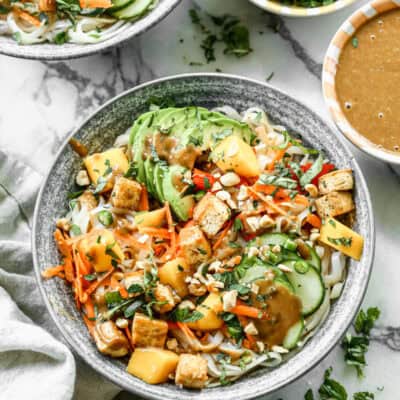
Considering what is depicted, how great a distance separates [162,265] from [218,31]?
1.63m

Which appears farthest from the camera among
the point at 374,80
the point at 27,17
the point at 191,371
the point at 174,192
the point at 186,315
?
the point at 27,17

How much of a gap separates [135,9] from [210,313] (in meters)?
1.89

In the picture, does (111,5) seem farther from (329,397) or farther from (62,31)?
(329,397)

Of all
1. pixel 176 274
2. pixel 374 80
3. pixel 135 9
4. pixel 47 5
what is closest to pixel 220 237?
pixel 176 274

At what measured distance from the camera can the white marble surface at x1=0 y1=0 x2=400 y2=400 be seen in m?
4.40

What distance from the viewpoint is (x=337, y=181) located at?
371cm

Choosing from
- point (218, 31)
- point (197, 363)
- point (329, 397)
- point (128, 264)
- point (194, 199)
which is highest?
point (218, 31)

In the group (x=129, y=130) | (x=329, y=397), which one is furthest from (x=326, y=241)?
(x=129, y=130)

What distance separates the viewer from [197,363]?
3.58m

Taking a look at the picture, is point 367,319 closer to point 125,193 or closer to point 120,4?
point 125,193

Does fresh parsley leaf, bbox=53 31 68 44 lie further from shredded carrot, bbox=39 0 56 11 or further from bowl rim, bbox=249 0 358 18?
bowl rim, bbox=249 0 358 18

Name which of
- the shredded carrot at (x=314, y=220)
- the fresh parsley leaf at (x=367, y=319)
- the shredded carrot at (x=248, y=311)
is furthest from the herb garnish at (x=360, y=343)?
the shredded carrot at (x=248, y=311)

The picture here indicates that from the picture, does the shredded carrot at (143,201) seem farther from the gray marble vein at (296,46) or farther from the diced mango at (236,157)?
the gray marble vein at (296,46)

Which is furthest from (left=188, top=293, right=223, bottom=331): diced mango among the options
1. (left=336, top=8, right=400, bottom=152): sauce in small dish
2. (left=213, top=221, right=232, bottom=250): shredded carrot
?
(left=336, top=8, right=400, bottom=152): sauce in small dish
